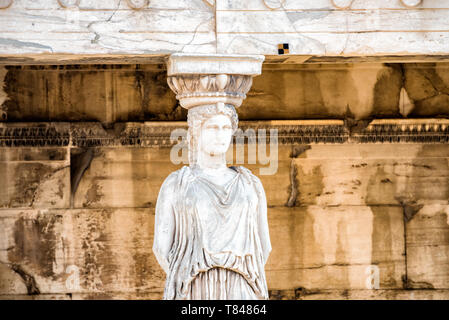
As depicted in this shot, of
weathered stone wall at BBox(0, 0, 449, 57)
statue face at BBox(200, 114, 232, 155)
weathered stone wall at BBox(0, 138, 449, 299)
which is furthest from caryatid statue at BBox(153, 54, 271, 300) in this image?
weathered stone wall at BBox(0, 138, 449, 299)

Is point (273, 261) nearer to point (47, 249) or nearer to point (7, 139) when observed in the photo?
point (47, 249)

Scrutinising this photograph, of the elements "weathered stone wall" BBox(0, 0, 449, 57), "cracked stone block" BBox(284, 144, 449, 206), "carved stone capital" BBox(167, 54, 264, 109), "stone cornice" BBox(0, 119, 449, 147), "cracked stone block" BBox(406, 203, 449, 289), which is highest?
"weathered stone wall" BBox(0, 0, 449, 57)

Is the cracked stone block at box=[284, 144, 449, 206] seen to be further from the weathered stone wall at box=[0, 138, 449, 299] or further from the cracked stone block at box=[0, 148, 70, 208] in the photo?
the cracked stone block at box=[0, 148, 70, 208]

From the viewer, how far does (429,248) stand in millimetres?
10227

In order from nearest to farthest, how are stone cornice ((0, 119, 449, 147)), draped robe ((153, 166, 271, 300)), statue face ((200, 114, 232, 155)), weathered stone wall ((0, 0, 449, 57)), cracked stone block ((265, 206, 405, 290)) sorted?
draped robe ((153, 166, 271, 300)) → statue face ((200, 114, 232, 155)) → weathered stone wall ((0, 0, 449, 57)) → stone cornice ((0, 119, 449, 147)) → cracked stone block ((265, 206, 405, 290))

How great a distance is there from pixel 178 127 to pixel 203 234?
2.59 m

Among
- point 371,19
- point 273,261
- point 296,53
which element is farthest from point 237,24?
point 273,261

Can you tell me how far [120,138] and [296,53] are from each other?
259cm

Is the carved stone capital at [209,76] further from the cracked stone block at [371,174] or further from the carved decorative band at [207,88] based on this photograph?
the cracked stone block at [371,174]

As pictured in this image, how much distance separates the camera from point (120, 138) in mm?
9992

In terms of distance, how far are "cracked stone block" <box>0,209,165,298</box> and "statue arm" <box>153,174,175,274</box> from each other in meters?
2.40

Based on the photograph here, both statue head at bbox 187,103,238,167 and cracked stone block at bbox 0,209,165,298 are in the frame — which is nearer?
statue head at bbox 187,103,238,167

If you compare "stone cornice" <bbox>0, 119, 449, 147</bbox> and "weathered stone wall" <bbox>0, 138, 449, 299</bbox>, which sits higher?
"stone cornice" <bbox>0, 119, 449, 147</bbox>

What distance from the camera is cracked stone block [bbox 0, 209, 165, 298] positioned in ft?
32.6
